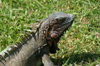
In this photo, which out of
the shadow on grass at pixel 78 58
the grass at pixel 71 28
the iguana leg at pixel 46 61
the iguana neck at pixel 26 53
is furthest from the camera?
the grass at pixel 71 28

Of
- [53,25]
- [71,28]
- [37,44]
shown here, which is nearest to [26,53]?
[37,44]

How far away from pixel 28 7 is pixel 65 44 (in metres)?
1.78

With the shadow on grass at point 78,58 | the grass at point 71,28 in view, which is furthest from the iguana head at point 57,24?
the shadow on grass at point 78,58

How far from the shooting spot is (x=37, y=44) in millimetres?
3402

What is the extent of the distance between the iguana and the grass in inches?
24.3

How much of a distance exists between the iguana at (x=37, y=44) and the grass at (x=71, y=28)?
617 millimetres

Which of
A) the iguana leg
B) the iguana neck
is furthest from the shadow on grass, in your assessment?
the iguana neck

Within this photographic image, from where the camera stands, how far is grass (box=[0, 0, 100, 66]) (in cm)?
407

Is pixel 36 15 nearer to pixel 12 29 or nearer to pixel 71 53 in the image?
pixel 12 29

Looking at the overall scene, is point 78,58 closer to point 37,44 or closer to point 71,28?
point 71,28

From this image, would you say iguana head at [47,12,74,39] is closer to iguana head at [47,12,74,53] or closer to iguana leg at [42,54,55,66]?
iguana head at [47,12,74,53]

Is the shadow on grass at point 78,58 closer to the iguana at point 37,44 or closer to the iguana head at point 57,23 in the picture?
the iguana at point 37,44

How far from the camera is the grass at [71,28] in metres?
4.07

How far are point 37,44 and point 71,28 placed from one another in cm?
159
